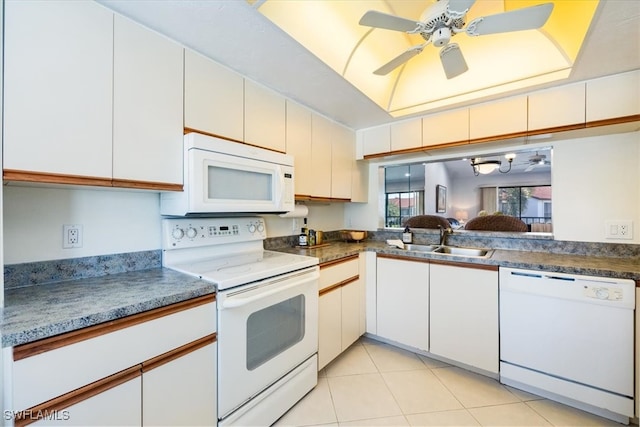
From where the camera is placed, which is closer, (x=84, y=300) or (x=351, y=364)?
(x=84, y=300)

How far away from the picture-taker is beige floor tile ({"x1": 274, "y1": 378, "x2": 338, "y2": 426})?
5.12 ft

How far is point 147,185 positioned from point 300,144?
46.3 inches

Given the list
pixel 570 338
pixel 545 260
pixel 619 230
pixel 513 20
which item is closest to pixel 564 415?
pixel 570 338

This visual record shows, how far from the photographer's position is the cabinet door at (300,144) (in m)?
2.08

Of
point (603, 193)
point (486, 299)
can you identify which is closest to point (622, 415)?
point (486, 299)

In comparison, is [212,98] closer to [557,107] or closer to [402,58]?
[402,58]

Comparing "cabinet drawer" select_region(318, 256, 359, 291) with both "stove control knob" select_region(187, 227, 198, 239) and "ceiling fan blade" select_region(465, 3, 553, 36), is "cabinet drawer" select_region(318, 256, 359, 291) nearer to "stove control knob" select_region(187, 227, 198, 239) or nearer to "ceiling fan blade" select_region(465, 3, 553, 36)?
"stove control knob" select_region(187, 227, 198, 239)

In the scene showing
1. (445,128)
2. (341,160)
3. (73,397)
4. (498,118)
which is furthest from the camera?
(341,160)

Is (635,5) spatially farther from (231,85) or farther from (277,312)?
(277,312)

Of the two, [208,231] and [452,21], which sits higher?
[452,21]

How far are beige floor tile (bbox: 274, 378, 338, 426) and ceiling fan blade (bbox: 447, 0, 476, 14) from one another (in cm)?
222

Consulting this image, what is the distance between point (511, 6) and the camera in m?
1.70

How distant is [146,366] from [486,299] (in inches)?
80.5

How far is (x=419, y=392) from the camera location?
5.95ft
